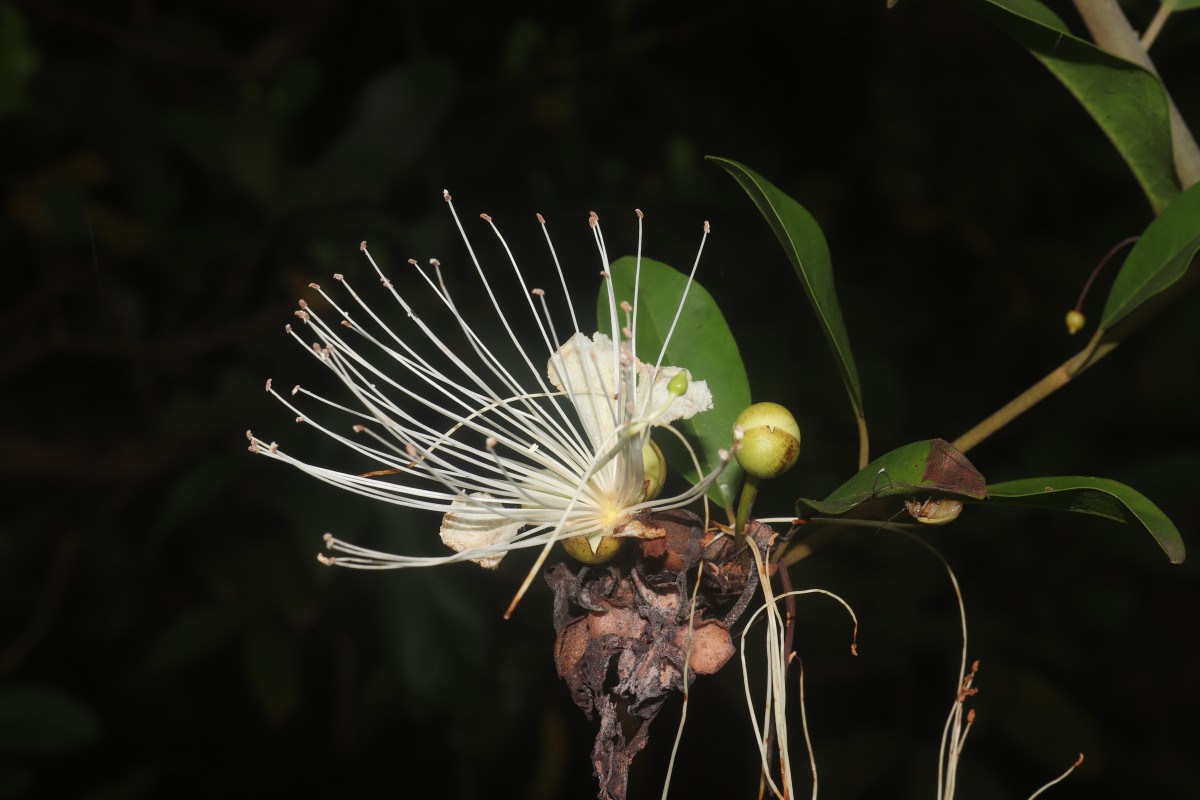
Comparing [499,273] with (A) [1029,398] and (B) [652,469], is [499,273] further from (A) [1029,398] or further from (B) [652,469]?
(A) [1029,398]

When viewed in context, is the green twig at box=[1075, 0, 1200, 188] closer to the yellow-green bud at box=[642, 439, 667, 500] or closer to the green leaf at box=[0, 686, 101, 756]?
the yellow-green bud at box=[642, 439, 667, 500]

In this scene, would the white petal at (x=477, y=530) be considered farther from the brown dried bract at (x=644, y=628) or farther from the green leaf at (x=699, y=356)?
the green leaf at (x=699, y=356)

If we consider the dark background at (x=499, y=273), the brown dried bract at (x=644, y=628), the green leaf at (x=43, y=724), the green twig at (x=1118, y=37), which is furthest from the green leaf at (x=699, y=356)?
the green leaf at (x=43, y=724)

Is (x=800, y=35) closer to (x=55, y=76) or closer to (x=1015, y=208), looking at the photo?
(x=1015, y=208)

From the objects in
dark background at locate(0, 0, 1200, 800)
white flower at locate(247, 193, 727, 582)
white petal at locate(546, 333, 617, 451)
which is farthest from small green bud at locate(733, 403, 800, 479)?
dark background at locate(0, 0, 1200, 800)

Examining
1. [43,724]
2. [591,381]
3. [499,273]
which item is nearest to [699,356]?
[591,381]

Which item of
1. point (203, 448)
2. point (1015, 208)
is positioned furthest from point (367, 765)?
point (1015, 208)

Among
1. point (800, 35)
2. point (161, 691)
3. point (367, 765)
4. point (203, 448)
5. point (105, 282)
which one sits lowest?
point (367, 765)
